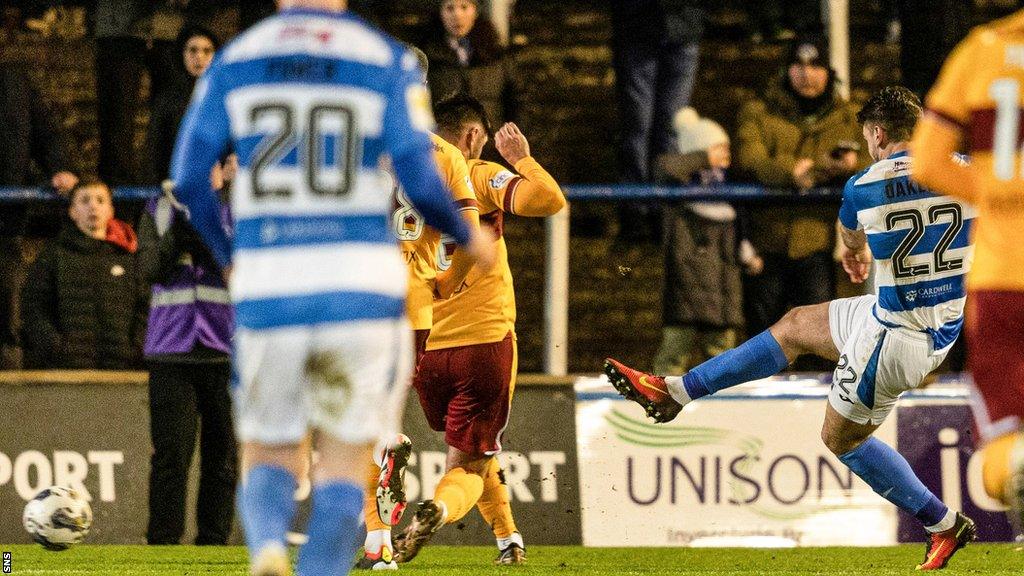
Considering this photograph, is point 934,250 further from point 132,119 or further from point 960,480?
point 132,119

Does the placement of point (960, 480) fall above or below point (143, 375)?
below

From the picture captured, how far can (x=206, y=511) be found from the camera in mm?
9484

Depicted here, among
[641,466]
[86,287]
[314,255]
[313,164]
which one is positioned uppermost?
[313,164]

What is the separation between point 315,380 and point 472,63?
19.7 ft

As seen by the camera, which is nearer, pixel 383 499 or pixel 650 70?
pixel 383 499

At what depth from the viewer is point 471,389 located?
25.5ft

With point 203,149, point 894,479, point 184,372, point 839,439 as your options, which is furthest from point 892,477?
point 203,149

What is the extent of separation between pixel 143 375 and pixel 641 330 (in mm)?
3788

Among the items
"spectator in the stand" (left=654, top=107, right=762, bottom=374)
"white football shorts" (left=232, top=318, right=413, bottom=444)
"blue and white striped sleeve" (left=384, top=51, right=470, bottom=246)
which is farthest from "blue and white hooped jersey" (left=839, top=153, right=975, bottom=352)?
"white football shorts" (left=232, top=318, right=413, bottom=444)

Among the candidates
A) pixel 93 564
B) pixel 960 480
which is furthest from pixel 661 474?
pixel 93 564

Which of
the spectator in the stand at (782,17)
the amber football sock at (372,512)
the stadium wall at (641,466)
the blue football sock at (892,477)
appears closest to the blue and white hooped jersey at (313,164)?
the amber football sock at (372,512)

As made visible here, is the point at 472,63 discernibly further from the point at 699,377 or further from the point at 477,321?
the point at 699,377

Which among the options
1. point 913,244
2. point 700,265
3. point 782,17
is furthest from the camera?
point 782,17

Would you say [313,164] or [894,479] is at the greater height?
[313,164]
